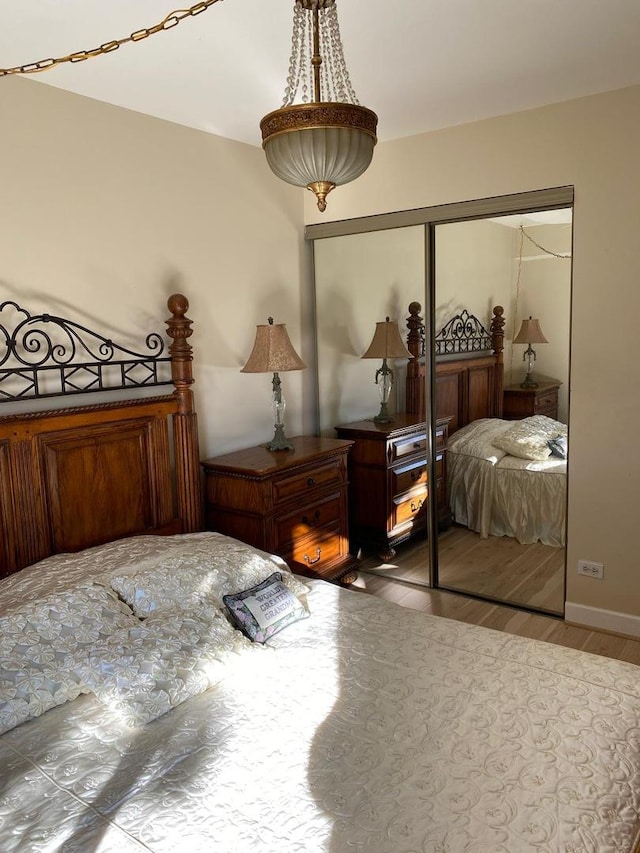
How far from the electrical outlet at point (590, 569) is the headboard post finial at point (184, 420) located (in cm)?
183

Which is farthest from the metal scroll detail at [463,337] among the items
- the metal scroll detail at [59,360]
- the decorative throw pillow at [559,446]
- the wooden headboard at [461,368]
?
the metal scroll detail at [59,360]

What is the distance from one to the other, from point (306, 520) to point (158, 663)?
1496mm

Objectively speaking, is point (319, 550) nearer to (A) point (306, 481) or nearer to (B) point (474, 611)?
(A) point (306, 481)

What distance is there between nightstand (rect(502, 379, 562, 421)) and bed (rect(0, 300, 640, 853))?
4.61 feet

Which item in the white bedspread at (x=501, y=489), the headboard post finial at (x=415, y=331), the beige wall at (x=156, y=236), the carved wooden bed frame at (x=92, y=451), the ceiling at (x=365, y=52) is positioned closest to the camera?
the ceiling at (x=365, y=52)

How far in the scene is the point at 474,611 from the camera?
333 centimetres

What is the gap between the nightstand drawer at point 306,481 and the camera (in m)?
3.02

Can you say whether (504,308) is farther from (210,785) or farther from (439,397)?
(210,785)

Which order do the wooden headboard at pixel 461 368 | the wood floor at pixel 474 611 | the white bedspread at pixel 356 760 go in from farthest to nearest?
the wooden headboard at pixel 461 368 → the wood floor at pixel 474 611 → the white bedspread at pixel 356 760

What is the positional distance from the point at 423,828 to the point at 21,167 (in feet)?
8.02

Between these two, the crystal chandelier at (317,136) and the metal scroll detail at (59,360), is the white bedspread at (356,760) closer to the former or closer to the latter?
the metal scroll detail at (59,360)

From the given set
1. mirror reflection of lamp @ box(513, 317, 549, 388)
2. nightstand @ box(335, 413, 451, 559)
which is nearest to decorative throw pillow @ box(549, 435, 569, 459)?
mirror reflection of lamp @ box(513, 317, 549, 388)

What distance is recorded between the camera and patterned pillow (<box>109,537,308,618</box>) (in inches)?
80.6

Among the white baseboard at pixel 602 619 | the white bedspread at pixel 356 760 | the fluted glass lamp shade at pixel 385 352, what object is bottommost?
the white baseboard at pixel 602 619
